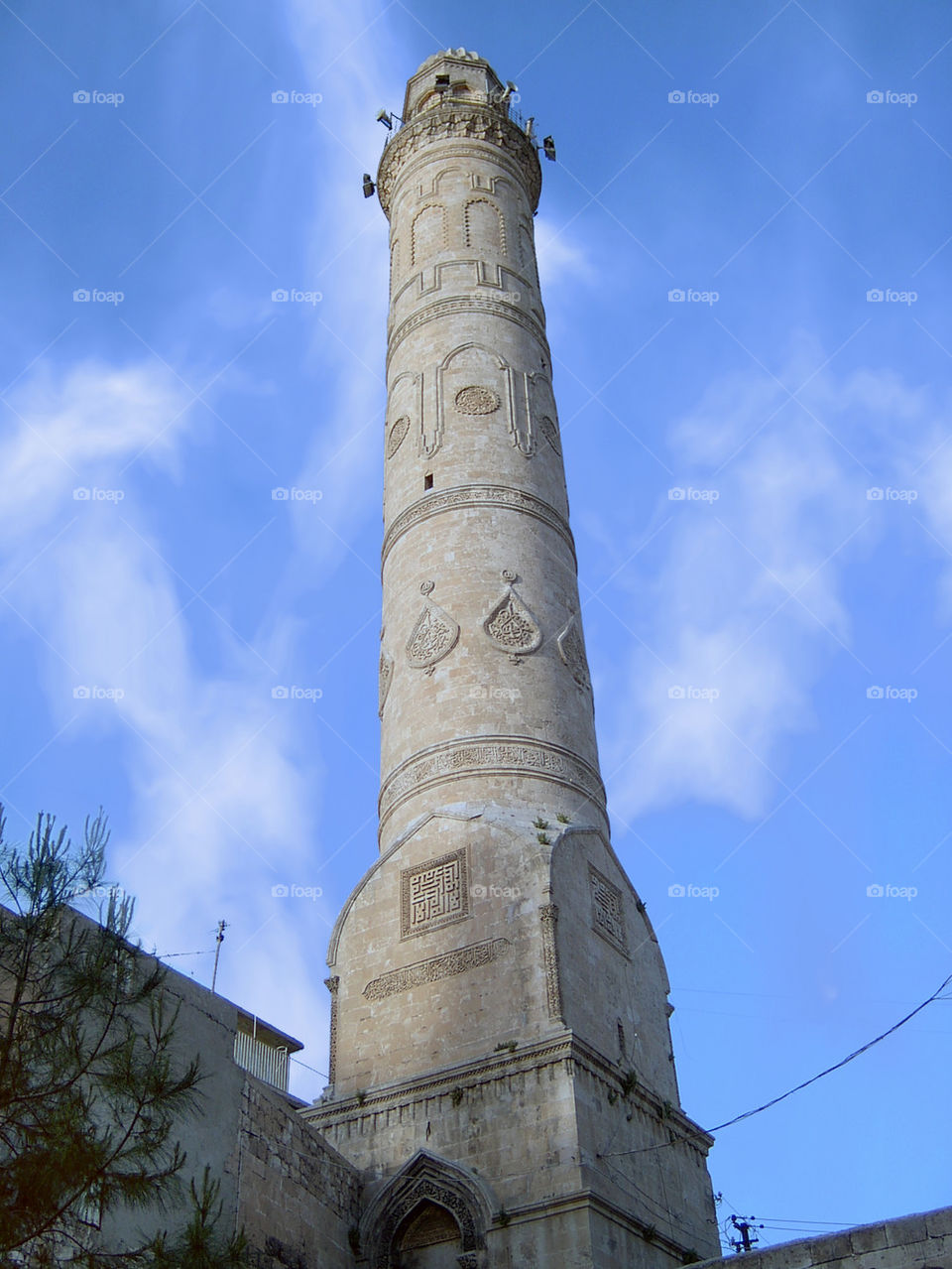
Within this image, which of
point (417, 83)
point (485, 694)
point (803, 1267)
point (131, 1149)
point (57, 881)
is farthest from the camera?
point (417, 83)

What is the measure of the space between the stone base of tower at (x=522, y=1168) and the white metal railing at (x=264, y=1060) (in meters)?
3.46

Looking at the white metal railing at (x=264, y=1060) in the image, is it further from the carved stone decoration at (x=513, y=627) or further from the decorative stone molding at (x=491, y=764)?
the carved stone decoration at (x=513, y=627)

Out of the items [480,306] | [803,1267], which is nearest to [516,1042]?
[803,1267]

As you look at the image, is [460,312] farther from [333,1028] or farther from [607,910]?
[333,1028]

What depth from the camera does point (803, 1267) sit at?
383 inches

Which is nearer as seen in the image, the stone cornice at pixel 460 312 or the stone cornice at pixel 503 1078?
the stone cornice at pixel 503 1078

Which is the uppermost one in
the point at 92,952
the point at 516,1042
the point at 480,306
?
the point at 480,306

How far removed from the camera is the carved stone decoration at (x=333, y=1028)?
13.3 m

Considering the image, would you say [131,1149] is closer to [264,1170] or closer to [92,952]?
[92,952]

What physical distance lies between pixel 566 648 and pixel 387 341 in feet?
19.7

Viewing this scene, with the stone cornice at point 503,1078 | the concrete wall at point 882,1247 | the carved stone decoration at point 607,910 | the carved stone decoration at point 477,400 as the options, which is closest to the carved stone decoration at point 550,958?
the stone cornice at point 503,1078

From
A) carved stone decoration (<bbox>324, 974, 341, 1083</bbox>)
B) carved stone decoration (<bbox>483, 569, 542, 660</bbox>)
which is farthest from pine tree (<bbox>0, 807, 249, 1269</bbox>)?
carved stone decoration (<bbox>483, 569, 542, 660</bbox>)

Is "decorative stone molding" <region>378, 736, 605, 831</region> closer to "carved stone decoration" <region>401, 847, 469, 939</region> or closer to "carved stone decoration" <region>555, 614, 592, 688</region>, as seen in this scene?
"carved stone decoration" <region>401, 847, 469, 939</region>

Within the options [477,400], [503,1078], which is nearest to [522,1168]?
[503,1078]
